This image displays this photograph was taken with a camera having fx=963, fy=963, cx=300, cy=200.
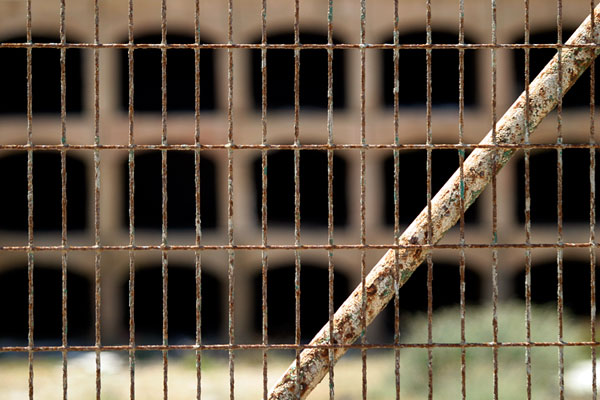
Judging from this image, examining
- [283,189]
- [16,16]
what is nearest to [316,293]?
[283,189]

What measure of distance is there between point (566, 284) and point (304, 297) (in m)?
2.70

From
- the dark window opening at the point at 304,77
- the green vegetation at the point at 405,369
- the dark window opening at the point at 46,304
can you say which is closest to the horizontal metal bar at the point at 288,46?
the green vegetation at the point at 405,369

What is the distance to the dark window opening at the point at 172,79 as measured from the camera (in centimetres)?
995

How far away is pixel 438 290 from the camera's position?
10.2 meters

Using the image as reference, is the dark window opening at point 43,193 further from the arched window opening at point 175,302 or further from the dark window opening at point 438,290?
the dark window opening at point 438,290

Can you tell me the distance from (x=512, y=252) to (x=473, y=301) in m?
0.81

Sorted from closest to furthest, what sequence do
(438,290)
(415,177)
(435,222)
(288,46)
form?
1. (288,46)
2. (435,222)
3. (415,177)
4. (438,290)

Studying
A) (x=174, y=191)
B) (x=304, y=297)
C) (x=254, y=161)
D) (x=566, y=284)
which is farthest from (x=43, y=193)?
(x=566, y=284)

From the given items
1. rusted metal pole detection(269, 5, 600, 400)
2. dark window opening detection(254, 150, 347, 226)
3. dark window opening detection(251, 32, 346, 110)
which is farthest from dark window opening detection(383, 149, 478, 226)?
rusted metal pole detection(269, 5, 600, 400)

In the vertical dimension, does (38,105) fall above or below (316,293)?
above

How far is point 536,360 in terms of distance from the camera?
26.6ft

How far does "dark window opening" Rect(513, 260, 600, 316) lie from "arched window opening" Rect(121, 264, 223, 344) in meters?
3.14

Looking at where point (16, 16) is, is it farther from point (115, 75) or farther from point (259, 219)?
point (259, 219)

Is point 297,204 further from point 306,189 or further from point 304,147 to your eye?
point 306,189
